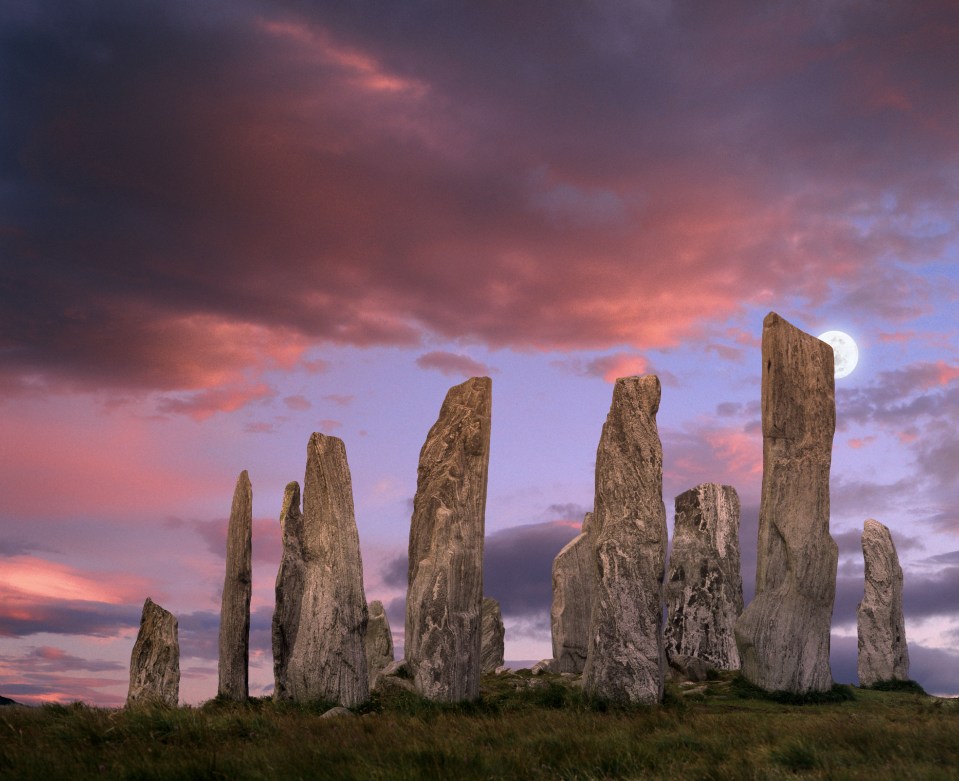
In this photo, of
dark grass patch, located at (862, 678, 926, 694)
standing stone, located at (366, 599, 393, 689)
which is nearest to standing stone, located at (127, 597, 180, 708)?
standing stone, located at (366, 599, 393, 689)

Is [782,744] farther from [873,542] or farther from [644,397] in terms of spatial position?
[873,542]

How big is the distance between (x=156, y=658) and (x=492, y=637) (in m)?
12.2

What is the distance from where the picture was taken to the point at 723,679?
22.0 metres

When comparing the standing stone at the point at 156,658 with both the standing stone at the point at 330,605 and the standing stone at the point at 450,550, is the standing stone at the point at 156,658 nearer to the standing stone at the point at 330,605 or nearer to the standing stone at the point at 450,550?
the standing stone at the point at 330,605

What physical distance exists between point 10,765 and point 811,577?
48.1ft

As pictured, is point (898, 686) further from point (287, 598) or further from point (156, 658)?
point (156, 658)

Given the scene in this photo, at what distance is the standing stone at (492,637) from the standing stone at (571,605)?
390cm

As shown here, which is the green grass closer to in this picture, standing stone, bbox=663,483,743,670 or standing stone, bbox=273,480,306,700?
standing stone, bbox=273,480,306,700

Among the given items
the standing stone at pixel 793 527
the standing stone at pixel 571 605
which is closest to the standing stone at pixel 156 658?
the standing stone at pixel 571 605

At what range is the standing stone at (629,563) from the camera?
58.0 feet

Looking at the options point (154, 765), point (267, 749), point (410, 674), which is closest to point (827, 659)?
point (410, 674)

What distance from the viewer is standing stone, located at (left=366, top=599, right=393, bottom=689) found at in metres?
26.1

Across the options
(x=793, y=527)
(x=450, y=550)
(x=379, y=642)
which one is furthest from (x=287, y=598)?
(x=793, y=527)

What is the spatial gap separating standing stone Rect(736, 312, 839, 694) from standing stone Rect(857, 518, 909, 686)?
5.78 meters
